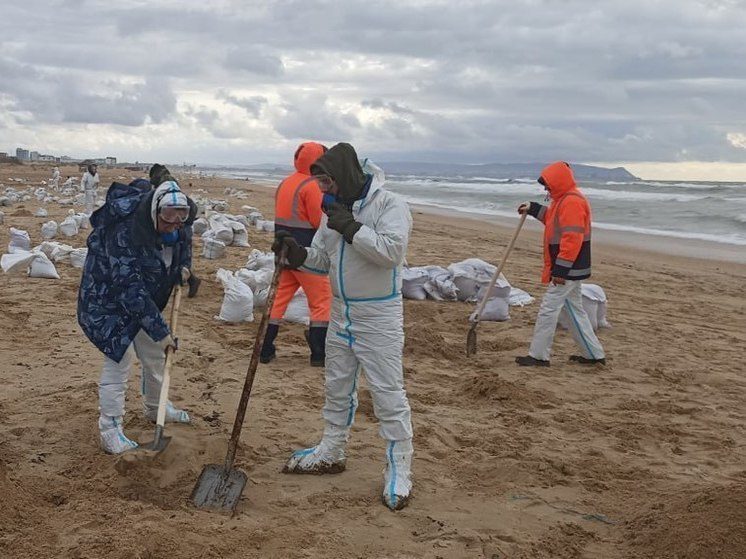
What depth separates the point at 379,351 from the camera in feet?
12.8

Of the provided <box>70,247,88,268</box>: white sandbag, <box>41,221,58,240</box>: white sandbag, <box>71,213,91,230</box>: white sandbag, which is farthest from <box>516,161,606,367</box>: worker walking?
<box>71,213,91,230</box>: white sandbag

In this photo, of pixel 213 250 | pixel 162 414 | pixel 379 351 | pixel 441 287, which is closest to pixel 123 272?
pixel 162 414

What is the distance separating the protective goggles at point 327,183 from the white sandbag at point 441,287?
5.42 m

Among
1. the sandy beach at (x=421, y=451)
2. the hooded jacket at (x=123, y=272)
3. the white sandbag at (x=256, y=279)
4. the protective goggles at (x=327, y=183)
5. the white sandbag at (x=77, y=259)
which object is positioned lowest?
the sandy beach at (x=421, y=451)

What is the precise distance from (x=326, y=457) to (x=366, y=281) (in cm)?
108

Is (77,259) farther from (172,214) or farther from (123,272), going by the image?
(172,214)

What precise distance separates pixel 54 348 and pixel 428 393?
3.09 metres

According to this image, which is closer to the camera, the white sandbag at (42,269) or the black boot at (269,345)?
the black boot at (269,345)

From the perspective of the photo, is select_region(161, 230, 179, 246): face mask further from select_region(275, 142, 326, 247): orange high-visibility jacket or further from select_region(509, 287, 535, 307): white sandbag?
select_region(509, 287, 535, 307): white sandbag

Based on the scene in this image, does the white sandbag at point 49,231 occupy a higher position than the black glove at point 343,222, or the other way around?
the black glove at point 343,222

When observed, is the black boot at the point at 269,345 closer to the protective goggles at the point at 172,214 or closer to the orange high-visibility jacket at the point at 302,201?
the orange high-visibility jacket at the point at 302,201

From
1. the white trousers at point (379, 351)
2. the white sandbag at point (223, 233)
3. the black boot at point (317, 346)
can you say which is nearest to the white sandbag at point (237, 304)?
the black boot at point (317, 346)

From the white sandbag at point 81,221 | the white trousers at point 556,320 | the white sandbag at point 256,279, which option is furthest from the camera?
the white sandbag at point 81,221

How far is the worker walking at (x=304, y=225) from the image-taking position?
19.9 ft
